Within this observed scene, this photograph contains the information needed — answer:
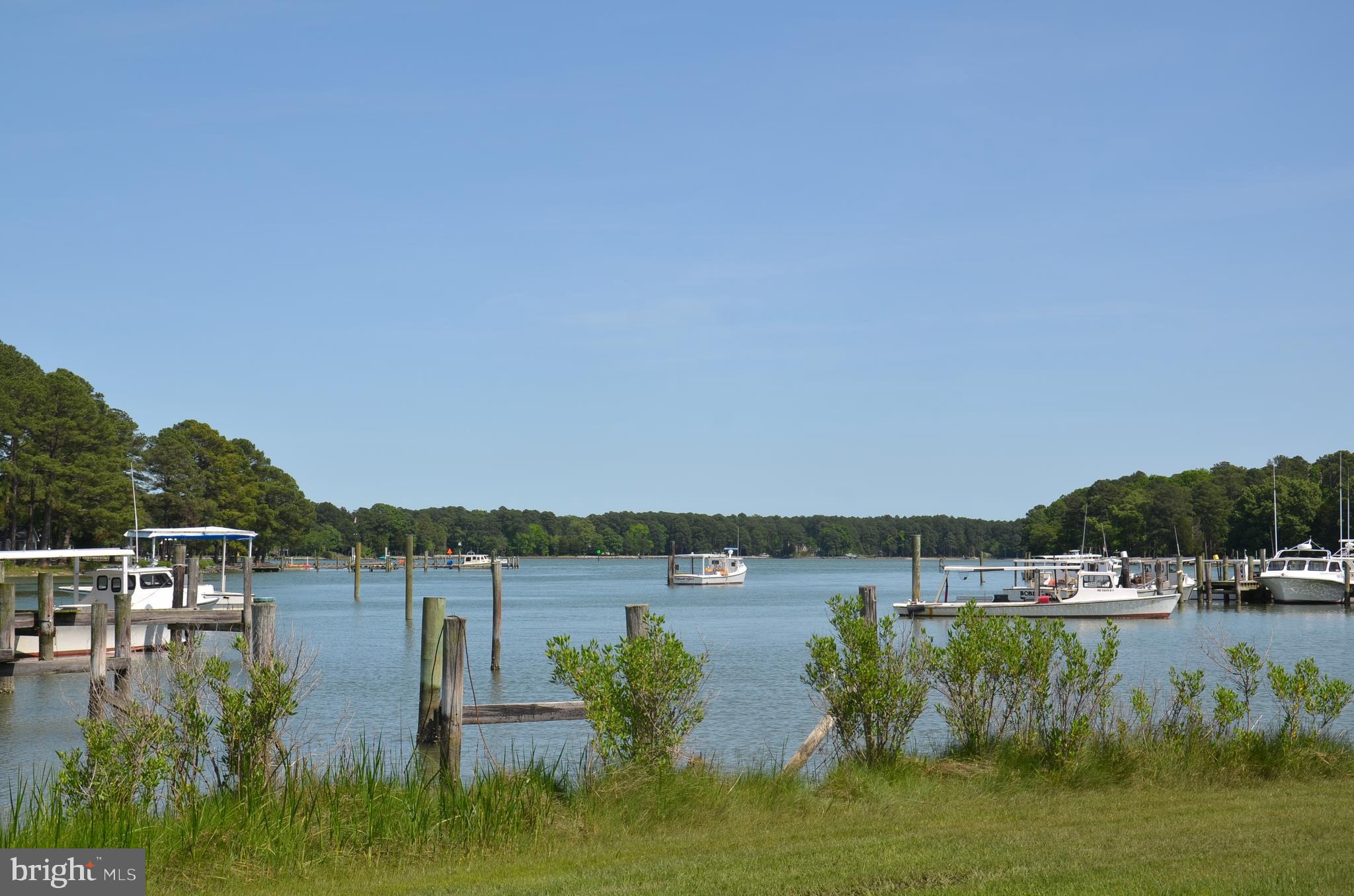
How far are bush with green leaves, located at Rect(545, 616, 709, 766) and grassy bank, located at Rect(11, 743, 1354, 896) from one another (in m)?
0.47

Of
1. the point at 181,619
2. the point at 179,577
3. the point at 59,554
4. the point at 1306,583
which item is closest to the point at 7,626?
the point at 59,554

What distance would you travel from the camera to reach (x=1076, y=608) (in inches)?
2205

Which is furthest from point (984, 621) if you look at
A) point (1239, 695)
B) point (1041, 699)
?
point (1239, 695)

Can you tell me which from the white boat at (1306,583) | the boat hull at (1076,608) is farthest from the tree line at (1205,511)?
the boat hull at (1076,608)

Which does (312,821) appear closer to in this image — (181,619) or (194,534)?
(181,619)

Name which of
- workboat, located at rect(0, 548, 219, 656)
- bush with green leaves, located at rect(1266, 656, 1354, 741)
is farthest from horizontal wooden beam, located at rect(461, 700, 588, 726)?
workboat, located at rect(0, 548, 219, 656)

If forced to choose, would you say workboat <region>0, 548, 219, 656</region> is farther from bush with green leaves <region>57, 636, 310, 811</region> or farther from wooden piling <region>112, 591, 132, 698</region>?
bush with green leaves <region>57, 636, 310, 811</region>

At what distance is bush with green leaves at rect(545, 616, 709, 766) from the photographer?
12031 millimetres

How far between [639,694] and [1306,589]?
6675 centimetres

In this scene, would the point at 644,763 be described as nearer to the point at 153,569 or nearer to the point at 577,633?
the point at 153,569

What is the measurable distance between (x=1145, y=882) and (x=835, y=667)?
533 cm

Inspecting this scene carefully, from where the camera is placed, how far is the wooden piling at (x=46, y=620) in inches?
1180

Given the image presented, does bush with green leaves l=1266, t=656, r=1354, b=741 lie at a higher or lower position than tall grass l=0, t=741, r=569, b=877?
higher

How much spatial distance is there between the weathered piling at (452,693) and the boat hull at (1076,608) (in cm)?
4078
